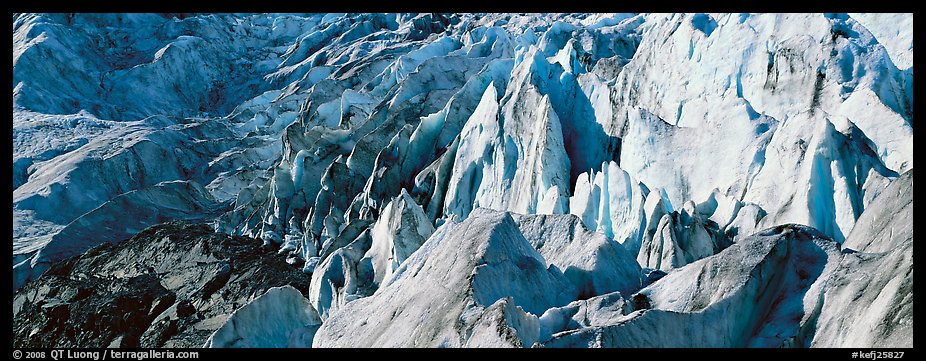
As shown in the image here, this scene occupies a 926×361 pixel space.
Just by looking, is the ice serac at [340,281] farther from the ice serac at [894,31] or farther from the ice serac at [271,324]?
the ice serac at [894,31]

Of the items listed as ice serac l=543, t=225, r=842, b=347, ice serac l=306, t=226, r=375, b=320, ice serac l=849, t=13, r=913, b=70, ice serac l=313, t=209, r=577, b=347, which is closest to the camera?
ice serac l=543, t=225, r=842, b=347

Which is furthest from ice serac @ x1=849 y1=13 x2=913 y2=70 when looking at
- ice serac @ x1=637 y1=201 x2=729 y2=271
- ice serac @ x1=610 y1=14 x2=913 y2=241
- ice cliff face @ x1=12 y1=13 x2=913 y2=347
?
ice serac @ x1=637 y1=201 x2=729 y2=271

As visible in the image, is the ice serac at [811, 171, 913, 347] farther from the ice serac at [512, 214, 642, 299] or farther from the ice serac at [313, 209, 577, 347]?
the ice serac at [313, 209, 577, 347]

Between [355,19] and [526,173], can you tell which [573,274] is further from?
→ [355,19]

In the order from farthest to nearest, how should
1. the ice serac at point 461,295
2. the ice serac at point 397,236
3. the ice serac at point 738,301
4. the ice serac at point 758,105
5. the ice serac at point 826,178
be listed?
1. the ice serac at point 397,236
2. the ice serac at point 758,105
3. the ice serac at point 826,178
4. the ice serac at point 461,295
5. the ice serac at point 738,301

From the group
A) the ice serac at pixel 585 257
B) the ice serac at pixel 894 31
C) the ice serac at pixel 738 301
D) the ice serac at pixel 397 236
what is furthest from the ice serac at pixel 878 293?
the ice serac at pixel 397 236

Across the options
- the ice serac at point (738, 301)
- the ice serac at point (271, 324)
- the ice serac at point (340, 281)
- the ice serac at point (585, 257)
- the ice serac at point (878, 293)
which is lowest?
the ice serac at point (340, 281)

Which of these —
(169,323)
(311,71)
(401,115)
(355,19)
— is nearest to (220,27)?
(355,19)
